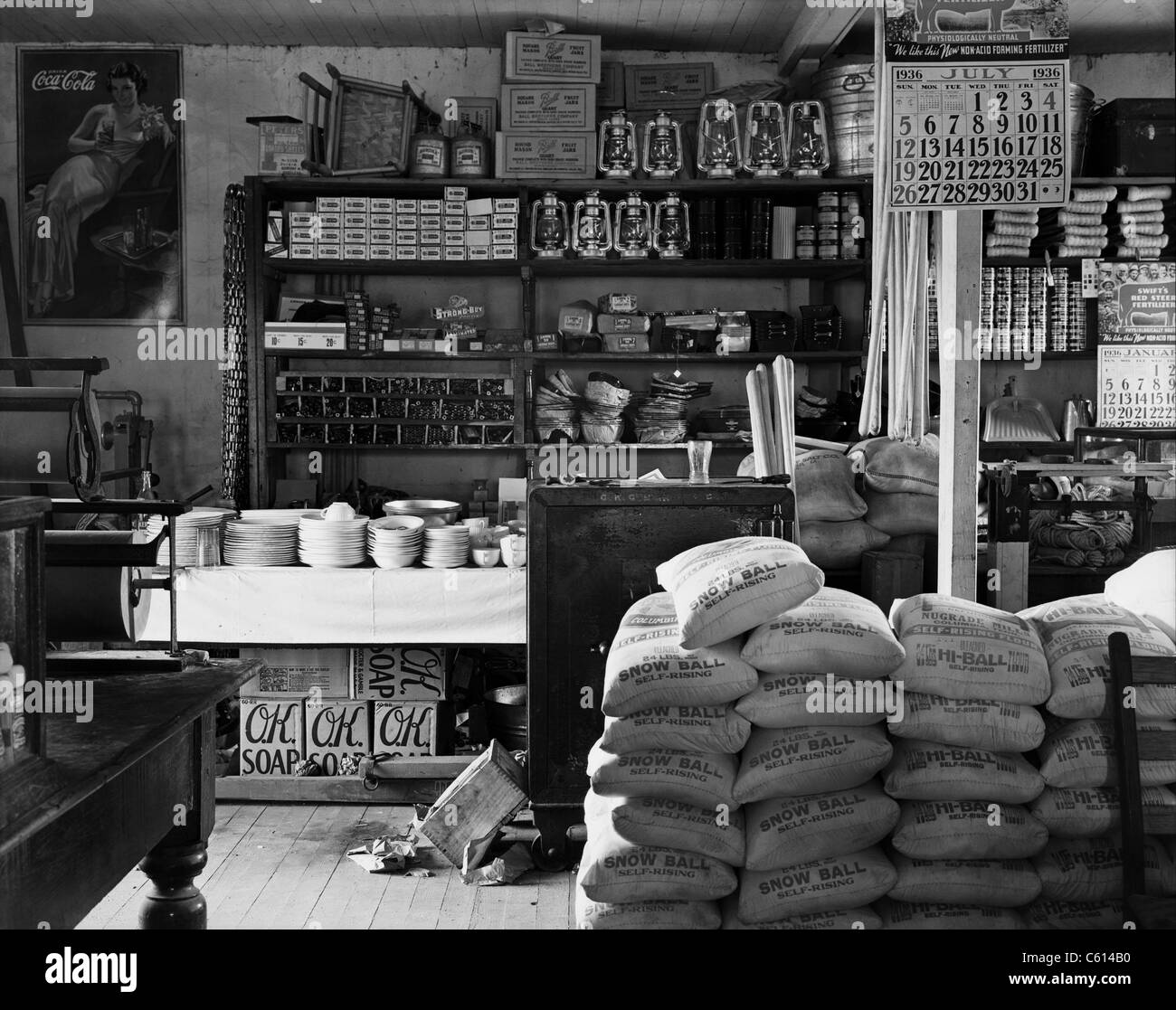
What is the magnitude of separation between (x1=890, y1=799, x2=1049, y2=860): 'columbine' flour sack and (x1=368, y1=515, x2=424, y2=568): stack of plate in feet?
8.98

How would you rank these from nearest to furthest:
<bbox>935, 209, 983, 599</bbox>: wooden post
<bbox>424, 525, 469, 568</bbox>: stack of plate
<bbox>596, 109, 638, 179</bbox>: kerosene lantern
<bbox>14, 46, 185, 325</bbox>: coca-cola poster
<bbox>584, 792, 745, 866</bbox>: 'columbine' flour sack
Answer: <bbox>584, 792, 745, 866</bbox>: 'columbine' flour sack
<bbox>935, 209, 983, 599</bbox>: wooden post
<bbox>424, 525, 469, 568</bbox>: stack of plate
<bbox>596, 109, 638, 179</bbox>: kerosene lantern
<bbox>14, 46, 185, 325</bbox>: coca-cola poster

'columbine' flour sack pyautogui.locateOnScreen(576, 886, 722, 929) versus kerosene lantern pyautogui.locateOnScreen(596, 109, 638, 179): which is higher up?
kerosene lantern pyautogui.locateOnScreen(596, 109, 638, 179)

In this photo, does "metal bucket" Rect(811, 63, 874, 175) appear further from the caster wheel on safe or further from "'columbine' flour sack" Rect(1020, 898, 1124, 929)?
"'columbine' flour sack" Rect(1020, 898, 1124, 929)

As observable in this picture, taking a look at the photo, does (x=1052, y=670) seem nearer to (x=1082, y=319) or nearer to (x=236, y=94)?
(x=1082, y=319)

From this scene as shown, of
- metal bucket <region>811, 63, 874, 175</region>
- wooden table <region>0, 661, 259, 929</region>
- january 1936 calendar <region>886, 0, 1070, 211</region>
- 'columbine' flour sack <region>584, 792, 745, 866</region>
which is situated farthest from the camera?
metal bucket <region>811, 63, 874, 175</region>

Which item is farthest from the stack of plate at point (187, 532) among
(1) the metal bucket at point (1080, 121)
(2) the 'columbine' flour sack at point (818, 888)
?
(1) the metal bucket at point (1080, 121)

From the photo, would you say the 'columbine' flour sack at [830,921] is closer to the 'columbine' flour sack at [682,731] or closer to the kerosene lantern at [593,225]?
the 'columbine' flour sack at [682,731]

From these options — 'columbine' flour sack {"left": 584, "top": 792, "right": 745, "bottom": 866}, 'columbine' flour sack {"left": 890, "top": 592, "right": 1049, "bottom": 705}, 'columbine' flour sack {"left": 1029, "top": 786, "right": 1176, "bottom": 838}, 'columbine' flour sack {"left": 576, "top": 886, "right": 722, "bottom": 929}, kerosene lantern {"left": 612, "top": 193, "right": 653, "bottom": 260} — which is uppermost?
kerosene lantern {"left": 612, "top": 193, "right": 653, "bottom": 260}

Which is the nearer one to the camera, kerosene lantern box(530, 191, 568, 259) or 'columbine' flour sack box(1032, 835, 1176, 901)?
'columbine' flour sack box(1032, 835, 1176, 901)

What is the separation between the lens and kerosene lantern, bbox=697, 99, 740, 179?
20.0ft

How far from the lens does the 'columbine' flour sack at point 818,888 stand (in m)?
2.34

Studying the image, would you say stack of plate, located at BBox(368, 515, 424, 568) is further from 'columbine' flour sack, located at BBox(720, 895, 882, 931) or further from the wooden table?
'columbine' flour sack, located at BBox(720, 895, 882, 931)

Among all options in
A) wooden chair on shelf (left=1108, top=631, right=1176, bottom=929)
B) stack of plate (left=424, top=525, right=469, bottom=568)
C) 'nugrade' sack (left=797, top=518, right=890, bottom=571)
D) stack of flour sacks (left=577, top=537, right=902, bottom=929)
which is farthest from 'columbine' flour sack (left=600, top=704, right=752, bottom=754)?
stack of plate (left=424, top=525, right=469, bottom=568)
